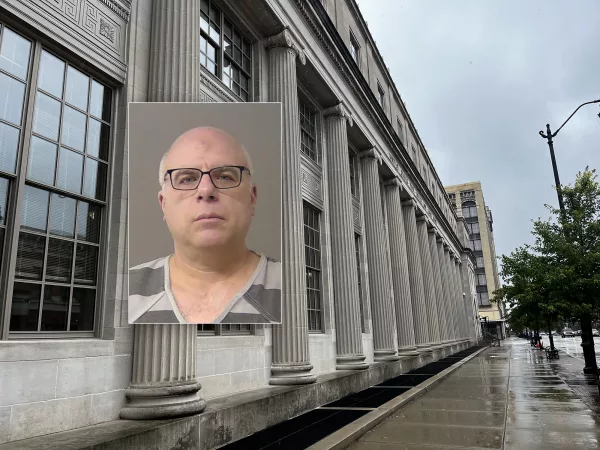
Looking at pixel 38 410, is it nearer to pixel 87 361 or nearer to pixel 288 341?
pixel 87 361

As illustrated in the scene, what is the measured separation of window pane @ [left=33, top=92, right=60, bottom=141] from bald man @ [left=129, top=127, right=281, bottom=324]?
166 cm

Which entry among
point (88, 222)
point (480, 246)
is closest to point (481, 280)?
point (480, 246)

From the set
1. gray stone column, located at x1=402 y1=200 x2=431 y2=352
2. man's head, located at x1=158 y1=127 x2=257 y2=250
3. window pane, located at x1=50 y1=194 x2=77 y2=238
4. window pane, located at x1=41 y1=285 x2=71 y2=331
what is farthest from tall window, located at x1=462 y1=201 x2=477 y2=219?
window pane, located at x1=41 y1=285 x2=71 y2=331

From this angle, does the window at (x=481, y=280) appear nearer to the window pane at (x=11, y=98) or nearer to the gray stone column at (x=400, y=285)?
the gray stone column at (x=400, y=285)

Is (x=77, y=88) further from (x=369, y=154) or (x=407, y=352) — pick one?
(x=407, y=352)

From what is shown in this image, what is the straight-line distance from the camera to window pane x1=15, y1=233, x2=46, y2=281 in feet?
20.3

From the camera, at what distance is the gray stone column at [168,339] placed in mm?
6934

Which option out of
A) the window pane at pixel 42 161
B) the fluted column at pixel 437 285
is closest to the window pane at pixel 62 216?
the window pane at pixel 42 161

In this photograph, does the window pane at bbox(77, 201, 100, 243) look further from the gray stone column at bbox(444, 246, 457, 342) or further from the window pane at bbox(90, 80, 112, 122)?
the gray stone column at bbox(444, 246, 457, 342)

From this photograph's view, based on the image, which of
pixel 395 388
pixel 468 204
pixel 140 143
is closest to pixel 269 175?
pixel 140 143

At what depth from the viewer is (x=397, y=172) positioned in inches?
1008

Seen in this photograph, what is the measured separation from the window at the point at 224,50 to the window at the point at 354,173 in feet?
29.1

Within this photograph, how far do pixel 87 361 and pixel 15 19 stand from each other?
4.82 m

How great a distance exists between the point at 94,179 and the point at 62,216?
91 cm
